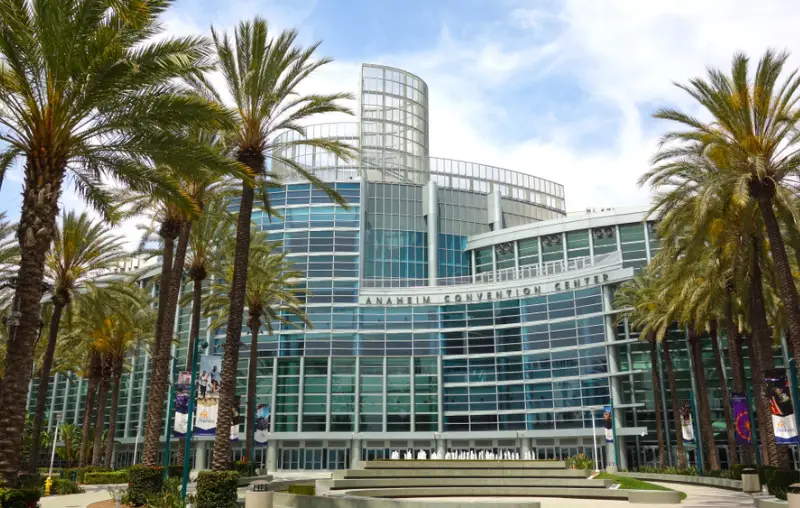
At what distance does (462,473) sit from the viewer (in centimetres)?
3562

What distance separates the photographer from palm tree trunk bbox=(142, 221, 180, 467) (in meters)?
27.5

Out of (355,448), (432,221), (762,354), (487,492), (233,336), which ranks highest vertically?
(432,221)

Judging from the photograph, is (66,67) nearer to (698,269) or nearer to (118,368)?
(698,269)

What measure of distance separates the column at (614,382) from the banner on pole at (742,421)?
84.1 ft

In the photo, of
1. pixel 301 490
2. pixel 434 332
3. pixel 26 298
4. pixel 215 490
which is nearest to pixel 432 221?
pixel 434 332

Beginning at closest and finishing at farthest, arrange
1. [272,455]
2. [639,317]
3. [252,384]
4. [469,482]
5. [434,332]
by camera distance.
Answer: [469,482] → [252,384] → [639,317] → [272,455] → [434,332]

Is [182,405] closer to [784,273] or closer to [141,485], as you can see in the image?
[141,485]

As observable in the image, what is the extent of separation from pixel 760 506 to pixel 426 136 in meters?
64.7

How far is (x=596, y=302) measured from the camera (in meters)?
63.2

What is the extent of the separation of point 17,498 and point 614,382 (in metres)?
53.8

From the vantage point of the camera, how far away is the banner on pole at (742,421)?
3384 cm

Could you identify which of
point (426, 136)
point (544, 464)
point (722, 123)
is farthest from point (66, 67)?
point (426, 136)

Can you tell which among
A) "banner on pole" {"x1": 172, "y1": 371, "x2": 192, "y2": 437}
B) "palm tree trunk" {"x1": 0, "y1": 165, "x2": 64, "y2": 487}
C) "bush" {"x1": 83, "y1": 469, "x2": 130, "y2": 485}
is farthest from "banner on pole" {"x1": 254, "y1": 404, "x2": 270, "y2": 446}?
"palm tree trunk" {"x1": 0, "y1": 165, "x2": 64, "y2": 487}

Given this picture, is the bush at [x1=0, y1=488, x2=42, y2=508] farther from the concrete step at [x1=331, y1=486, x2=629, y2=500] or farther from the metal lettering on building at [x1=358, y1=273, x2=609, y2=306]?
the metal lettering on building at [x1=358, y1=273, x2=609, y2=306]
